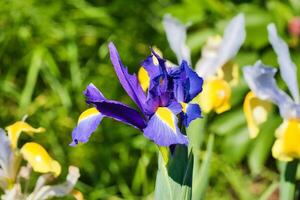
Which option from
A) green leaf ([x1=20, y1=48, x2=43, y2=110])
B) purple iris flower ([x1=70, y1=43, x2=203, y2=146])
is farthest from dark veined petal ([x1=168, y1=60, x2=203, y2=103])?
green leaf ([x1=20, y1=48, x2=43, y2=110])

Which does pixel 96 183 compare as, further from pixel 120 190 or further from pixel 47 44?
pixel 47 44

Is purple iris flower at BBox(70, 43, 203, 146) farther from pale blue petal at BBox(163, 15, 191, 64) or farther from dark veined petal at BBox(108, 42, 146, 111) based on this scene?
pale blue petal at BBox(163, 15, 191, 64)

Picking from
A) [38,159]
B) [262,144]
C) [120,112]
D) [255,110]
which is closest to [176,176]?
[120,112]

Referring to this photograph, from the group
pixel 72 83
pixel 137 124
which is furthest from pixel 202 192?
pixel 72 83

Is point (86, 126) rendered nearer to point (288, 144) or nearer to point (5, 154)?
point (5, 154)

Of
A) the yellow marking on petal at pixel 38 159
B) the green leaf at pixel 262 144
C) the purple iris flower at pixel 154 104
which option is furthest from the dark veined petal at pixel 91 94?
the green leaf at pixel 262 144

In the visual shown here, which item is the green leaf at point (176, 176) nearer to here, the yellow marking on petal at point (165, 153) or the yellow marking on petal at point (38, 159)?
the yellow marking on petal at point (165, 153)

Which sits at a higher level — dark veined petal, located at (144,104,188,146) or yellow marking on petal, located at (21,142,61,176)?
dark veined petal, located at (144,104,188,146)
